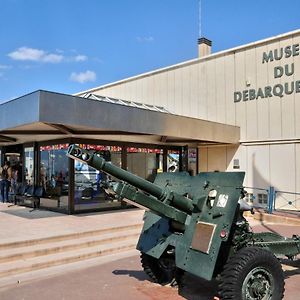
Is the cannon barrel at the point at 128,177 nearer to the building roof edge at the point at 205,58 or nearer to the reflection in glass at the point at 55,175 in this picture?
the reflection in glass at the point at 55,175

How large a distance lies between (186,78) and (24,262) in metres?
12.1

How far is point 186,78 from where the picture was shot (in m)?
17.2

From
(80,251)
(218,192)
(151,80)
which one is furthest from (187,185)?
(151,80)

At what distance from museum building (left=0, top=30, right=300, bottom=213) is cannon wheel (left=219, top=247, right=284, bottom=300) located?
5709 mm

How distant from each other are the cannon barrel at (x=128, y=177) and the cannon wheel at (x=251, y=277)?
91 cm

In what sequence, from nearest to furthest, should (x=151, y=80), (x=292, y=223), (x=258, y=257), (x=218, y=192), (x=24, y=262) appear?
(x=258, y=257)
(x=218, y=192)
(x=24, y=262)
(x=292, y=223)
(x=151, y=80)

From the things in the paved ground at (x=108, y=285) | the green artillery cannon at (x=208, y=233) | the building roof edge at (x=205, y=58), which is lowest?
the paved ground at (x=108, y=285)

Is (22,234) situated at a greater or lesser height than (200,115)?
lesser

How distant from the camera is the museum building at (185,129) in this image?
1016 centimetres

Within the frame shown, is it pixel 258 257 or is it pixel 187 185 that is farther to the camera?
pixel 187 185

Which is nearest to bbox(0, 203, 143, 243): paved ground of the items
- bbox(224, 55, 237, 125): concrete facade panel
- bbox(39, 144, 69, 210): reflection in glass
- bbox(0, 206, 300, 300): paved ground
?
bbox(39, 144, 69, 210): reflection in glass

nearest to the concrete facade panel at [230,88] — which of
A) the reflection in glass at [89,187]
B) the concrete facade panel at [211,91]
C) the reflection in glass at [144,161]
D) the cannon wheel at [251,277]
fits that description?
the concrete facade panel at [211,91]

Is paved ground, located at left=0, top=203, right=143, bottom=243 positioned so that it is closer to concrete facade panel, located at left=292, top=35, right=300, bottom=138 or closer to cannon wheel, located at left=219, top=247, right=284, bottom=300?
cannon wheel, located at left=219, top=247, right=284, bottom=300

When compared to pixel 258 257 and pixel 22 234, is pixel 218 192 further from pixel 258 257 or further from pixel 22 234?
pixel 22 234
